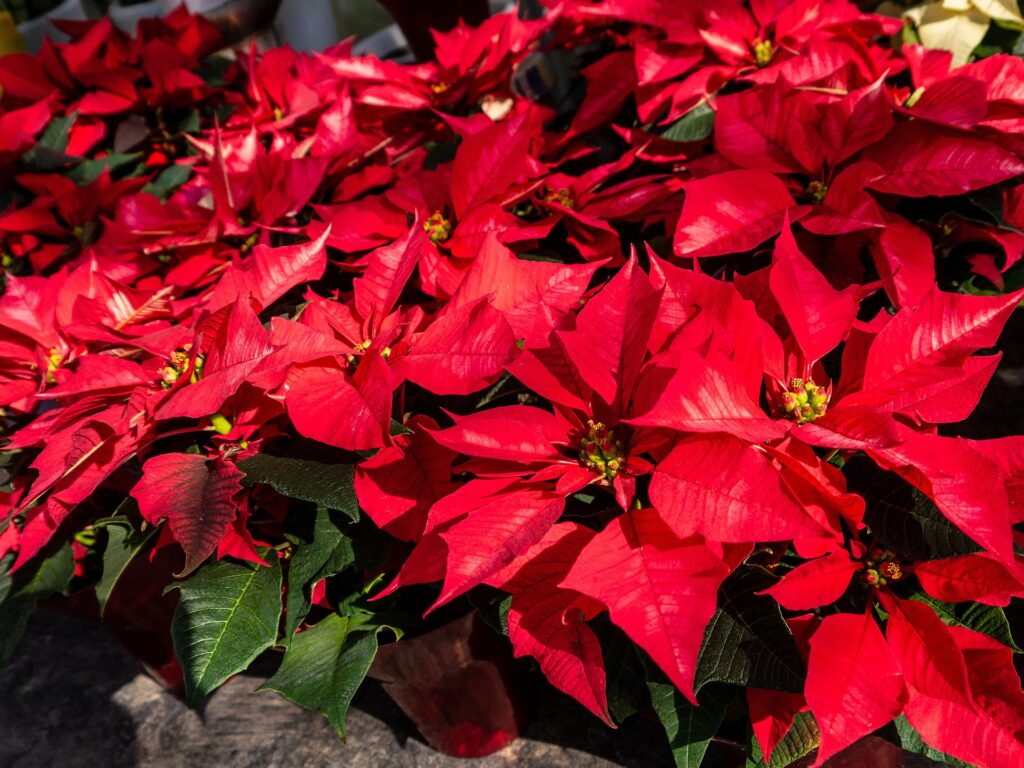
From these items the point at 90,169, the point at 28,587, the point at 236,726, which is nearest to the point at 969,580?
the point at 28,587

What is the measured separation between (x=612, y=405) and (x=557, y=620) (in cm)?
12

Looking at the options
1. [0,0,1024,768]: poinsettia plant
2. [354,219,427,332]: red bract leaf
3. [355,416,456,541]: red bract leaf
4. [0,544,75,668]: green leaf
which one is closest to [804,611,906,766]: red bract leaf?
[0,0,1024,768]: poinsettia plant

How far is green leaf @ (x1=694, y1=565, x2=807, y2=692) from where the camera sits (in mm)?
448

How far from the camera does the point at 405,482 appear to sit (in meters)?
0.50

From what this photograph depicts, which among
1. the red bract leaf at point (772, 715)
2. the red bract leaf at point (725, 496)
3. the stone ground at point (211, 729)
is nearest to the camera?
the red bract leaf at point (725, 496)

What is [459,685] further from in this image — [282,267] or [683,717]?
[282,267]

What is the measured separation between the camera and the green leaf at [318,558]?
1.79ft

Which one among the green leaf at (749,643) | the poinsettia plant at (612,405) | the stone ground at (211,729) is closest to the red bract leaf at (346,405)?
the poinsettia plant at (612,405)

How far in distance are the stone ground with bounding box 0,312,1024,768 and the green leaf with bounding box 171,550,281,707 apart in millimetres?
399

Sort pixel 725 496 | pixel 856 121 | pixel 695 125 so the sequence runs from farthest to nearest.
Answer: pixel 695 125, pixel 856 121, pixel 725 496

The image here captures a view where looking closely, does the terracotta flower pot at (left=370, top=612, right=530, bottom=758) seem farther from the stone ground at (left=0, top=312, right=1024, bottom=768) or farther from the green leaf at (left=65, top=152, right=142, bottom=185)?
the green leaf at (left=65, top=152, right=142, bottom=185)

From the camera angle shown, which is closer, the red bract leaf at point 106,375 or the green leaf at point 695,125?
the red bract leaf at point 106,375

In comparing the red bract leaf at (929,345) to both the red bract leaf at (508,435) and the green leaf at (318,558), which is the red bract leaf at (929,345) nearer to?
the red bract leaf at (508,435)

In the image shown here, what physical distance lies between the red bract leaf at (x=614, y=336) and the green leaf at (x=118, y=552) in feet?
1.14
